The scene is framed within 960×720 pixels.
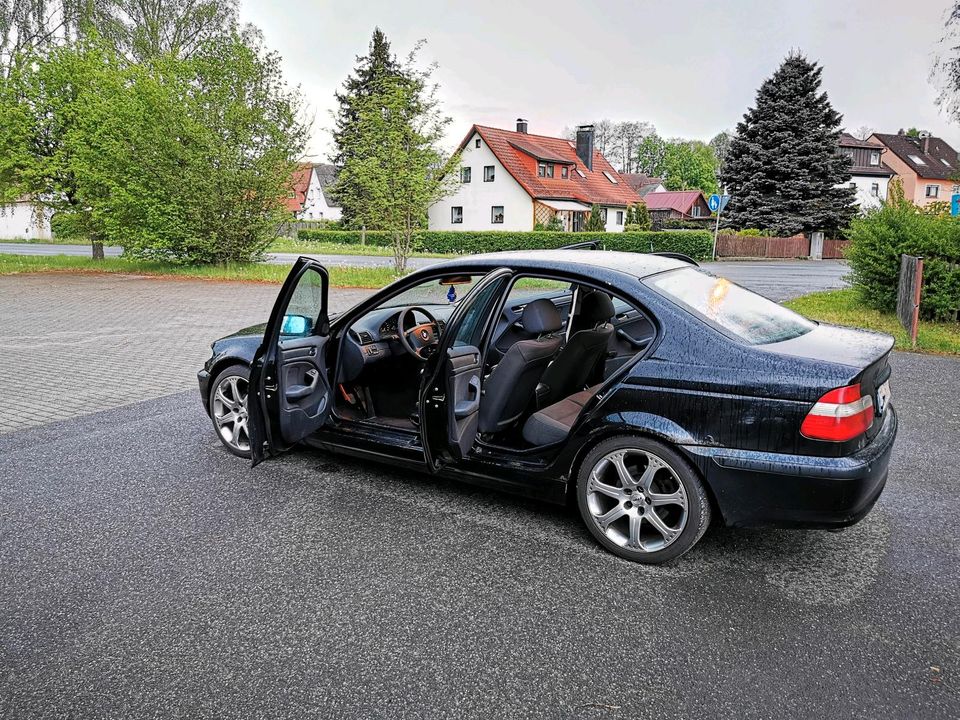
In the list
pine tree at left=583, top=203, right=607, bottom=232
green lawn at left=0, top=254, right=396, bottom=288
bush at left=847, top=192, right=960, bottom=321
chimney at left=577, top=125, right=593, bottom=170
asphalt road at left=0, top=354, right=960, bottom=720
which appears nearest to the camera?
asphalt road at left=0, top=354, right=960, bottom=720

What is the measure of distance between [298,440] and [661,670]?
250 centimetres

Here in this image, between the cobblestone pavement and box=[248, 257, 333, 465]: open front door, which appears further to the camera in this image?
the cobblestone pavement

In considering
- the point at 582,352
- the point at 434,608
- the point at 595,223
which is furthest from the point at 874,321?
the point at 595,223

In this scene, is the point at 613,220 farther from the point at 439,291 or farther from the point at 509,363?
the point at 509,363

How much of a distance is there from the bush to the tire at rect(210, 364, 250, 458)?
1031 centimetres

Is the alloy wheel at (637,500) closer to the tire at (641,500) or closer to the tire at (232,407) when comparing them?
the tire at (641,500)

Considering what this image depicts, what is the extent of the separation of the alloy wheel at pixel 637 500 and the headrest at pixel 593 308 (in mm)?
1078

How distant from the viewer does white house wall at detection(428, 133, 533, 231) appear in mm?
46062

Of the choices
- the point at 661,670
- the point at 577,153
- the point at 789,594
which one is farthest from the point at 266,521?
the point at 577,153

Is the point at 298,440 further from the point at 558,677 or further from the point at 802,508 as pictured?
the point at 802,508

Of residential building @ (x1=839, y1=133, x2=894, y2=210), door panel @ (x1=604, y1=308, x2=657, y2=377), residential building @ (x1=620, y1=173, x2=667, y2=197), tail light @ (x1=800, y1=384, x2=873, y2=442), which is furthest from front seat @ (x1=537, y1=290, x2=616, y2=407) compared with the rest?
residential building @ (x1=620, y1=173, x2=667, y2=197)

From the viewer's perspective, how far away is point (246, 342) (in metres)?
5.02

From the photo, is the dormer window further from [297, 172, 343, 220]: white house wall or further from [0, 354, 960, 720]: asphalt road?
[0, 354, 960, 720]: asphalt road

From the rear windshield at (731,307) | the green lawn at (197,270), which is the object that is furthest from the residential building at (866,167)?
the rear windshield at (731,307)
